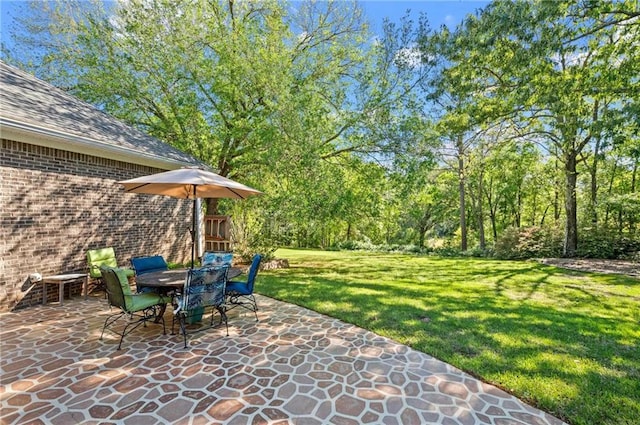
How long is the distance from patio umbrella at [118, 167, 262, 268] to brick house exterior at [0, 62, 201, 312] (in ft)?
6.58

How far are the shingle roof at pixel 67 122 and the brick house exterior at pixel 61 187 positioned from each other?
22 mm

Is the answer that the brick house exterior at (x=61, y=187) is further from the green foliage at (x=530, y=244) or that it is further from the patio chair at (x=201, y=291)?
the green foliage at (x=530, y=244)

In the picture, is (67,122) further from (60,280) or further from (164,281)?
(164,281)

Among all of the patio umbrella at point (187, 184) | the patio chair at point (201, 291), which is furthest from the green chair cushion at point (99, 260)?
the patio chair at point (201, 291)

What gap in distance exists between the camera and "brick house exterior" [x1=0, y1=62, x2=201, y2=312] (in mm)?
5520

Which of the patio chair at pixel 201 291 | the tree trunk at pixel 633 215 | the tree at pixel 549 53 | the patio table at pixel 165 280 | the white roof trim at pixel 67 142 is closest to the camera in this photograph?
the patio chair at pixel 201 291

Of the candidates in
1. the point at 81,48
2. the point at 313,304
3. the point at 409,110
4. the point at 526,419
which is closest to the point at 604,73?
the point at 409,110

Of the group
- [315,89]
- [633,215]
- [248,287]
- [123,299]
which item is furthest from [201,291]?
[633,215]

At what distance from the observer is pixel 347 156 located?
1138 cm

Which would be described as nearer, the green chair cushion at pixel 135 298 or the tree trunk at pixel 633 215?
the green chair cushion at pixel 135 298

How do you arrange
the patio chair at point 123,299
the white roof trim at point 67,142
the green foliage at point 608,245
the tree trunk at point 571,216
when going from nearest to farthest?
the patio chair at point 123,299 < the white roof trim at point 67,142 < the green foliage at point 608,245 < the tree trunk at point 571,216

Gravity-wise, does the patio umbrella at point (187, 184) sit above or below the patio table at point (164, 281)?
above

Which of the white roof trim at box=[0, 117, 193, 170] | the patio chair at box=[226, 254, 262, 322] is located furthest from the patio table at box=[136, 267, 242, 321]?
the white roof trim at box=[0, 117, 193, 170]

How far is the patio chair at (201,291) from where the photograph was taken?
170 inches
